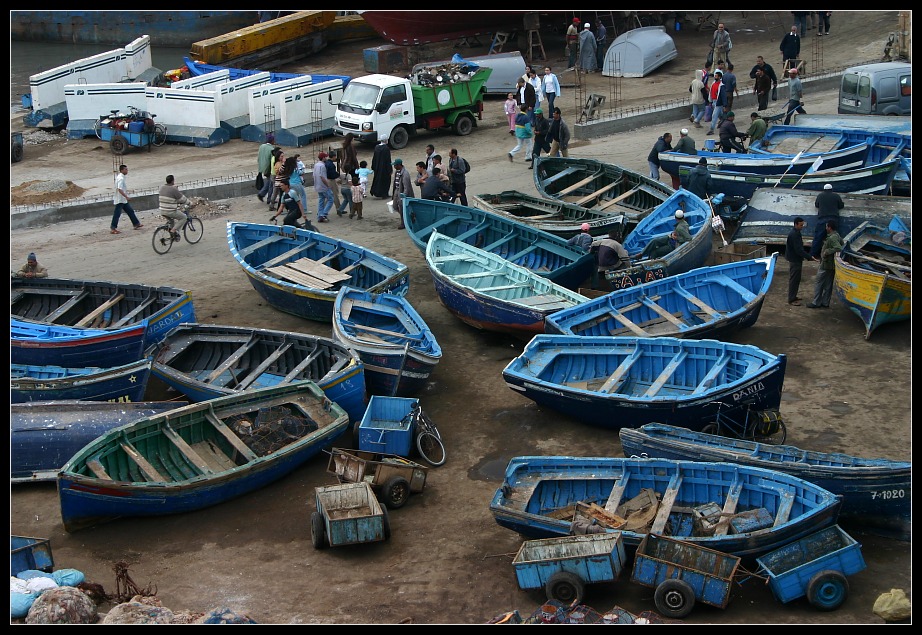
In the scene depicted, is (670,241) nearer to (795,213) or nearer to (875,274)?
(795,213)

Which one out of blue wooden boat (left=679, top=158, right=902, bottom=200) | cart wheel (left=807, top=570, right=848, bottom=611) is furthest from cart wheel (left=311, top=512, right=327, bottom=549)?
blue wooden boat (left=679, top=158, right=902, bottom=200)

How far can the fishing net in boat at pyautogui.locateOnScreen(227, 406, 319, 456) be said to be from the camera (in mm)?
16094

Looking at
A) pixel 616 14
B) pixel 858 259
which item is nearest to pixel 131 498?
pixel 858 259

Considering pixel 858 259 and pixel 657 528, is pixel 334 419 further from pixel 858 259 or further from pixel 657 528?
pixel 858 259

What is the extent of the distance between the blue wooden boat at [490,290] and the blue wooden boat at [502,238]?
475 millimetres

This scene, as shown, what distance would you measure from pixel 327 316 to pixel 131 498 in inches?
274

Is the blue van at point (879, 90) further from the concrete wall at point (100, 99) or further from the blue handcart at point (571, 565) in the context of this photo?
the blue handcart at point (571, 565)

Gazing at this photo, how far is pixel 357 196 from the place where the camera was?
1030 inches

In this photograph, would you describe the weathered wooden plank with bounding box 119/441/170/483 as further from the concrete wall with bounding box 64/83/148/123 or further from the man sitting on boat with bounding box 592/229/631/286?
the concrete wall with bounding box 64/83/148/123

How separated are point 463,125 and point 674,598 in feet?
73.2

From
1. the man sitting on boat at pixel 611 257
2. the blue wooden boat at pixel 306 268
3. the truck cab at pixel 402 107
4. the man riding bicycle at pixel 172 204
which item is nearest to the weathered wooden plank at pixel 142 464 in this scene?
the blue wooden boat at pixel 306 268

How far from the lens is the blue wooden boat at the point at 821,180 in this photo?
24547mm

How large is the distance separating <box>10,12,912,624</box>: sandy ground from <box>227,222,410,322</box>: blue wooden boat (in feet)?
1.81

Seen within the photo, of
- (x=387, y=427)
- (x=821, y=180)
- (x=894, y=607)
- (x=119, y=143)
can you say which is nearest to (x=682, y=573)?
(x=894, y=607)
